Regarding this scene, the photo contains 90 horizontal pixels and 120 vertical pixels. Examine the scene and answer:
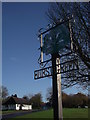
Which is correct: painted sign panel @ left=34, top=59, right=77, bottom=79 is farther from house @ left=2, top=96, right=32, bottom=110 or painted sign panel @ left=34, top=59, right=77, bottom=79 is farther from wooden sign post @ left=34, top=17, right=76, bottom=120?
house @ left=2, top=96, right=32, bottom=110

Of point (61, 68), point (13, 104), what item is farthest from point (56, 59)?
point (13, 104)

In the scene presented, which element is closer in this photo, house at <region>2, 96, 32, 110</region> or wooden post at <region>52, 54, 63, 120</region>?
wooden post at <region>52, 54, 63, 120</region>

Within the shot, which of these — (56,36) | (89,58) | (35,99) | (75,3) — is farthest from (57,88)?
(35,99)

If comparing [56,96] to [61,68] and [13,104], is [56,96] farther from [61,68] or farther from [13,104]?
[13,104]

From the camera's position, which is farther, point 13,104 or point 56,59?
point 13,104

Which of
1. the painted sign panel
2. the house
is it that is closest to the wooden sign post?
the painted sign panel

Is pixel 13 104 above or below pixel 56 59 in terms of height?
below

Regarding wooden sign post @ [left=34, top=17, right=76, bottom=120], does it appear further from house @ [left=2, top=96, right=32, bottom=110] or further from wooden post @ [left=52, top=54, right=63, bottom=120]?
house @ [left=2, top=96, right=32, bottom=110]

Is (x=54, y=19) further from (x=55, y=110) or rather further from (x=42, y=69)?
(x=55, y=110)

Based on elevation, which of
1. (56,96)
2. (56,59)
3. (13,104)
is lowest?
(13,104)

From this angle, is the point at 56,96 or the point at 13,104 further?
the point at 13,104

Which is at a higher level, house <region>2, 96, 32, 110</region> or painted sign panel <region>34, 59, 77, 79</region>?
painted sign panel <region>34, 59, 77, 79</region>

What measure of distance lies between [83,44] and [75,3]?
8.30 feet

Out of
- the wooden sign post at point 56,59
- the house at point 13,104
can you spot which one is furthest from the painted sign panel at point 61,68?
the house at point 13,104
